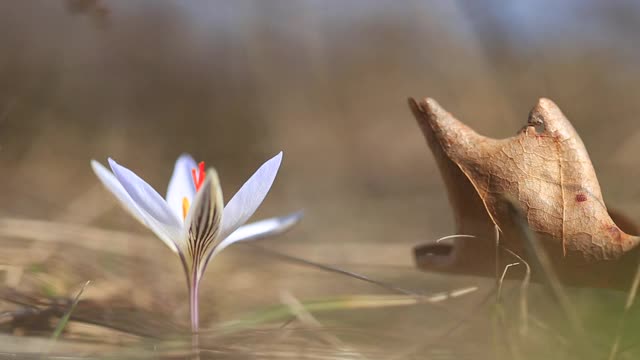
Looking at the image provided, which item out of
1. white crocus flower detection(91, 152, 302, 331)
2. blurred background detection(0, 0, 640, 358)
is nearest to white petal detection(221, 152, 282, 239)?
white crocus flower detection(91, 152, 302, 331)

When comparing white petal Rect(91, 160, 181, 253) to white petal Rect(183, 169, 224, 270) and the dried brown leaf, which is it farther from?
the dried brown leaf

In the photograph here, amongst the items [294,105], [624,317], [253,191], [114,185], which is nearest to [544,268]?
[624,317]

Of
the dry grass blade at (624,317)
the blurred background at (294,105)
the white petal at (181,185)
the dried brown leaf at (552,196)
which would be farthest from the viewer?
the blurred background at (294,105)

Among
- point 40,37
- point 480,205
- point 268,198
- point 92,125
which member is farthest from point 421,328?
point 40,37

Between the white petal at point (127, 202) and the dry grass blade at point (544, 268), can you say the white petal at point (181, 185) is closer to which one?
the white petal at point (127, 202)

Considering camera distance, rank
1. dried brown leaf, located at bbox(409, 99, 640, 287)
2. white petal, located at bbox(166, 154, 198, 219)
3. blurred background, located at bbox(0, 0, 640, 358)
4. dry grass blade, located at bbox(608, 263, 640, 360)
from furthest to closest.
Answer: blurred background, located at bbox(0, 0, 640, 358) < white petal, located at bbox(166, 154, 198, 219) < dried brown leaf, located at bbox(409, 99, 640, 287) < dry grass blade, located at bbox(608, 263, 640, 360)

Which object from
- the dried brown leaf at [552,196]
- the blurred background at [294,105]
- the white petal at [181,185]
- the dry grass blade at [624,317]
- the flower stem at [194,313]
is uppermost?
the blurred background at [294,105]

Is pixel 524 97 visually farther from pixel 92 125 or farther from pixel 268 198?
pixel 92 125

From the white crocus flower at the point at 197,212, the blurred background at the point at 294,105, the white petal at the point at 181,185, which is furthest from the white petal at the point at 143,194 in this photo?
the blurred background at the point at 294,105
